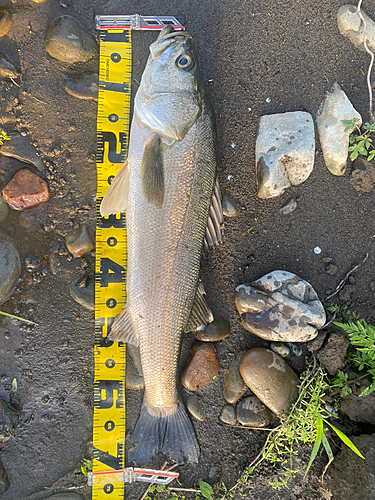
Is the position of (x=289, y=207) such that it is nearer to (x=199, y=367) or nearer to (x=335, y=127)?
(x=335, y=127)

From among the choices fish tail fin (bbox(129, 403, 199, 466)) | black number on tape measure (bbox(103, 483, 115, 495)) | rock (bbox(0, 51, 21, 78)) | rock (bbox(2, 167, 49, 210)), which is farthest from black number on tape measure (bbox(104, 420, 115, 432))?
rock (bbox(0, 51, 21, 78))

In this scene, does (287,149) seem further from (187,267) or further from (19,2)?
Result: (19,2)

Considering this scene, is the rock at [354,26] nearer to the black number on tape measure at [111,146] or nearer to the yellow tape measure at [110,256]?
the yellow tape measure at [110,256]

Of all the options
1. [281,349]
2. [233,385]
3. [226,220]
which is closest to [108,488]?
[233,385]

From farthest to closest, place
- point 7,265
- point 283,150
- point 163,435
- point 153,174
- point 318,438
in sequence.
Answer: point 283,150
point 7,265
point 163,435
point 318,438
point 153,174

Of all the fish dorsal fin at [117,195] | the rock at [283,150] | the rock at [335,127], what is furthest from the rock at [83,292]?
the rock at [335,127]
